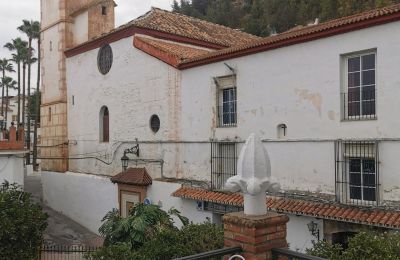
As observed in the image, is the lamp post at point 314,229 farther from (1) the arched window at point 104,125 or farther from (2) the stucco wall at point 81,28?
(2) the stucco wall at point 81,28

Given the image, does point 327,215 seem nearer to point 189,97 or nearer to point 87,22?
point 189,97

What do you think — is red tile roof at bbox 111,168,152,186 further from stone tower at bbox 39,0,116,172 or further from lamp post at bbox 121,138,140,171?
stone tower at bbox 39,0,116,172

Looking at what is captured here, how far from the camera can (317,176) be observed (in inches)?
400

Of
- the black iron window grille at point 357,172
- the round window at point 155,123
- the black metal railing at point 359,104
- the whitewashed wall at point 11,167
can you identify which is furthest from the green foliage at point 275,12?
the whitewashed wall at point 11,167

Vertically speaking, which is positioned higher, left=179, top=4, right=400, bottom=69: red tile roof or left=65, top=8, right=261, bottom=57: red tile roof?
left=65, top=8, right=261, bottom=57: red tile roof

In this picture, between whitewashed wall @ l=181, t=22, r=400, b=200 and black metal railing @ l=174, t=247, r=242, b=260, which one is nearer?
black metal railing @ l=174, t=247, r=242, b=260

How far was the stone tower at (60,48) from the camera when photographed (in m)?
19.8

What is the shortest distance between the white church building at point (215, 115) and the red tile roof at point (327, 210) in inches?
1.5

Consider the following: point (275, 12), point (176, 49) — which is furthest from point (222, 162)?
point (275, 12)

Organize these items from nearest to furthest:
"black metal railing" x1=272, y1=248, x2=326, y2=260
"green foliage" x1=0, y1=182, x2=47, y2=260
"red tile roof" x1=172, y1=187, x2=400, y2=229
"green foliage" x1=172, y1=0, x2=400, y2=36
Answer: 1. "black metal railing" x1=272, y1=248, x2=326, y2=260
2. "red tile roof" x1=172, y1=187, x2=400, y2=229
3. "green foliage" x1=0, y1=182, x2=47, y2=260
4. "green foliage" x1=172, y1=0, x2=400, y2=36

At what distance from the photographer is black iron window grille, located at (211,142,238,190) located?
40.6ft

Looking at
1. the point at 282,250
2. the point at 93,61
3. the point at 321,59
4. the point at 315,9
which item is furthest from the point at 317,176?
the point at 315,9

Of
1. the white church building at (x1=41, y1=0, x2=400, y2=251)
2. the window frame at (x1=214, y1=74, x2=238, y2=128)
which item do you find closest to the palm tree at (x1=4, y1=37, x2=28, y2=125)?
the white church building at (x1=41, y1=0, x2=400, y2=251)

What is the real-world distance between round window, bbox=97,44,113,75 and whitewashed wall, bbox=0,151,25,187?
482 cm
